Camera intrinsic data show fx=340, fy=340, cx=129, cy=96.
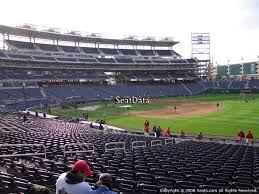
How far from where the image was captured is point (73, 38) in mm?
105062

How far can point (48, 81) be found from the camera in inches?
3671

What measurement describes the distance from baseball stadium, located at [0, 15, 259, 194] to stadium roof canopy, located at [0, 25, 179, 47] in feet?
1.17

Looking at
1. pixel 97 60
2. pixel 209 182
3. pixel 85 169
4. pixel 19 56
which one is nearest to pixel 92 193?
pixel 85 169

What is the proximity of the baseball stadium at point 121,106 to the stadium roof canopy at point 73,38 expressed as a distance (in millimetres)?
358

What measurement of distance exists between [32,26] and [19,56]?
31.5ft

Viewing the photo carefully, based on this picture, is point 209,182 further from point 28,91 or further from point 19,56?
point 19,56

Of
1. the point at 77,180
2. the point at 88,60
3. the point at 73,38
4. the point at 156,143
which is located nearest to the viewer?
the point at 77,180

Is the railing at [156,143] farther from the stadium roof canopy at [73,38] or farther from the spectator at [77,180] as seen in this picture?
the stadium roof canopy at [73,38]

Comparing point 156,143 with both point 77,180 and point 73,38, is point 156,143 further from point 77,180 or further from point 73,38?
point 73,38

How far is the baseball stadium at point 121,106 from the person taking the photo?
34.0ft

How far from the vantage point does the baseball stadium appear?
1035 centimetres

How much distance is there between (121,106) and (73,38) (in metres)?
41.8

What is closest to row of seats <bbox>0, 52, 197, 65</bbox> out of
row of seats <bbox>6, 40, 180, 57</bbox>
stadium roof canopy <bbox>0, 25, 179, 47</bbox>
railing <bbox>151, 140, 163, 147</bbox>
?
row of seats <bbox>6, 40, 180, 57</bbox>

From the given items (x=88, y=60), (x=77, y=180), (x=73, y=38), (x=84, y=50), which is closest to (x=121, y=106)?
(x=88, y=60)
